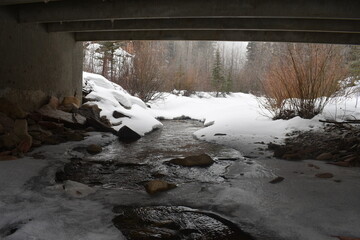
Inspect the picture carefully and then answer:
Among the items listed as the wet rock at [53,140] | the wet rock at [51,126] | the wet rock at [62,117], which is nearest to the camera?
the wet rock at [53,140]

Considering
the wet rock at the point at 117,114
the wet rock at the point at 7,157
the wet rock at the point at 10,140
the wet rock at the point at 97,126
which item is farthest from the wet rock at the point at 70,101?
the wet rock at the point at 7,157

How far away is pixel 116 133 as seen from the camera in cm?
814

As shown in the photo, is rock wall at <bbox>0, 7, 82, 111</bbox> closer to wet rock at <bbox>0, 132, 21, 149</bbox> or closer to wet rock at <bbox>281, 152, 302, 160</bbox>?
wet rock at <bbox>0, 132, 21, 149</bbox>

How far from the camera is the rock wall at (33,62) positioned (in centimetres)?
633

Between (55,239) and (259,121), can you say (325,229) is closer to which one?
(55,239)

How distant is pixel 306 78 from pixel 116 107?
652 cm

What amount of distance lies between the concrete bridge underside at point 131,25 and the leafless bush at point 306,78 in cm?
118

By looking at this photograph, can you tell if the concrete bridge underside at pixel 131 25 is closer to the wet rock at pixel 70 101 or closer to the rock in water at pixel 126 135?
the wet rock at pixel 70 101

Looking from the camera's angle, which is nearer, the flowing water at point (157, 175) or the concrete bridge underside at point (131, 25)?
the flowing water at point (157, 175)

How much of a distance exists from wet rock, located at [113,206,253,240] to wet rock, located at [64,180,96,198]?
0.60 metres

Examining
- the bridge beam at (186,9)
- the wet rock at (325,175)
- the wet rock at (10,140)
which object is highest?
the bridge beam at (186,9)

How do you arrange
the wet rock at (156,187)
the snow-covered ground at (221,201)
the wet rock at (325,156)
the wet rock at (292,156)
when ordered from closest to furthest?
the snow-covered ground at (221,201)
the wet rock at (156,187)
the wet rock at (325,156)
the wet rock at (292,156)

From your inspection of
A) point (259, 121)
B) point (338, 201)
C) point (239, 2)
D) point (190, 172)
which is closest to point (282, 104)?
point (259, 121)

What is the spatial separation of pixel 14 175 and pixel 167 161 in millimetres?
2601
